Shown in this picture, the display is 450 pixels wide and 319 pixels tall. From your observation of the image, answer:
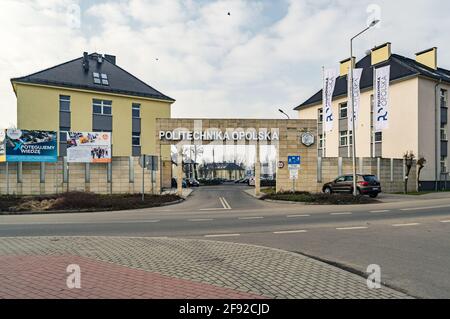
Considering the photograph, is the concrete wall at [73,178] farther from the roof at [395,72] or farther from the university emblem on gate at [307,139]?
the roof at [395,72]

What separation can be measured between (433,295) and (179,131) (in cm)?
2232

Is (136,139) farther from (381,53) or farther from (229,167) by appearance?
(229,167)

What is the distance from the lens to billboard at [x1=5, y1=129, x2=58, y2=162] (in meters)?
22.5

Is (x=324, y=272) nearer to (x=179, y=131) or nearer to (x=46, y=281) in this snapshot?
(x=46, y=281)

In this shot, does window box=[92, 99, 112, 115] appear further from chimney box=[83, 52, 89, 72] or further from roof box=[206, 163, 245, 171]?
roof box=[206, 163, 245, 171]

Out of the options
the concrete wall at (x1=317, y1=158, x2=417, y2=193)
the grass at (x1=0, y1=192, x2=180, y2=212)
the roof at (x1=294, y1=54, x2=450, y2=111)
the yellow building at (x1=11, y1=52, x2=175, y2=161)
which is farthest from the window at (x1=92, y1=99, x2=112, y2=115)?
the roof at (x1=294, y1=54, x2=450, y2=111)

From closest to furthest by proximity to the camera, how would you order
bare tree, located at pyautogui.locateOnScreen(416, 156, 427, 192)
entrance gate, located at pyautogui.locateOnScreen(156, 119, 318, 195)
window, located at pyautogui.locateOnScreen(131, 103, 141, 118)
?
entrance gate, located at pyautogui.locateOnScreen(156, 119, 318, 195) → bare tree, located at pyautogui.locateOnScreen(416, 156, 427, 192) → window, located at pyautogui.locateOnScreen(131, 103, 141, 118)

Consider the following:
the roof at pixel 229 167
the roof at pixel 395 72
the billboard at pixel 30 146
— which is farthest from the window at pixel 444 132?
the roof at pixel 229 167

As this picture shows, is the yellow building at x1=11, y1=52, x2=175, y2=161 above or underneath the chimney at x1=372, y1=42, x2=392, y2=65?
underneath

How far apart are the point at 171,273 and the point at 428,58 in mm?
41819

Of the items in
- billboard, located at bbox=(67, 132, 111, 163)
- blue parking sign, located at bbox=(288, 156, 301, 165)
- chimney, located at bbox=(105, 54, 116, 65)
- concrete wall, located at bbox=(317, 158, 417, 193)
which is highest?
chimney, located at bbox=(105, 54, 116, 65)

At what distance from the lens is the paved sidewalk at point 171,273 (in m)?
4.37

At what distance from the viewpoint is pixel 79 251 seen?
6.88 metres
